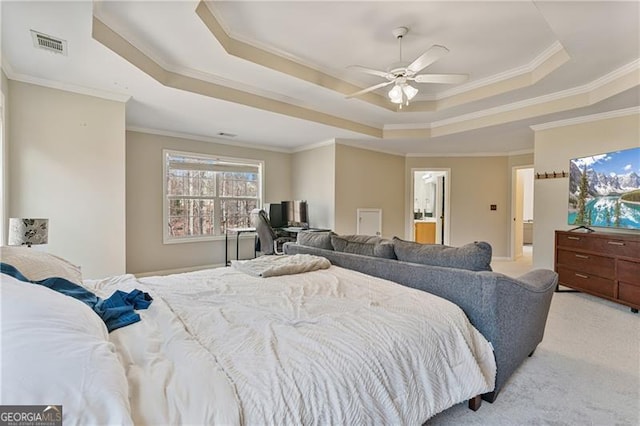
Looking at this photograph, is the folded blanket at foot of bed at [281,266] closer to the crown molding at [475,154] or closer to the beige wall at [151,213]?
the beige wall at [151,213]

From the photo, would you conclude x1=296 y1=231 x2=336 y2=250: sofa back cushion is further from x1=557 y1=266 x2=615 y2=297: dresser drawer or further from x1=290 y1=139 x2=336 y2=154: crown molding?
x1=557 y1=266 x2=615 y2=297: dresser drawer

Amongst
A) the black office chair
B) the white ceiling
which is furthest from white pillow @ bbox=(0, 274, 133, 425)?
the black office chair

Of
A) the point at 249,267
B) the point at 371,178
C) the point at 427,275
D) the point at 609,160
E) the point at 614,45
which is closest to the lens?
the point at 427,275

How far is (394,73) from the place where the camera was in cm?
296

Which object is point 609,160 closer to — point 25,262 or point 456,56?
point 456,56

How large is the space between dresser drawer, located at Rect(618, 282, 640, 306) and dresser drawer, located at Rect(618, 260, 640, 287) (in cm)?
6

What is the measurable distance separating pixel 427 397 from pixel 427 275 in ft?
2.81

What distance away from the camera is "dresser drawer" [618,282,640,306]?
3.38 metres

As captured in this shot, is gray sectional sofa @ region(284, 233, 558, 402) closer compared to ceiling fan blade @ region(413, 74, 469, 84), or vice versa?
gray sectional sofa @ region(284, 233, 558, 402)

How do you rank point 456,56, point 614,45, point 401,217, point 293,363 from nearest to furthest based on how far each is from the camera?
point 293,363 < point 614,45 < point 456,56 < point 401,217

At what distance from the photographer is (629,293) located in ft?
11.3

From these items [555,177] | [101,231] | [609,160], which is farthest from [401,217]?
[101,231]

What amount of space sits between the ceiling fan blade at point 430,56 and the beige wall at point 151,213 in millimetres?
4230

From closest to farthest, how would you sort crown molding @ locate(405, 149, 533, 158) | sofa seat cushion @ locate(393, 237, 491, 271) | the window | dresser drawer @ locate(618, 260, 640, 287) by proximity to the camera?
sofa seat cushion @ locate(393, 237, 491, 271)
dresser drawer @ locate(618, 260, 640, 287)
the window
crown molding @ locate(405, 149, 533, 158)
